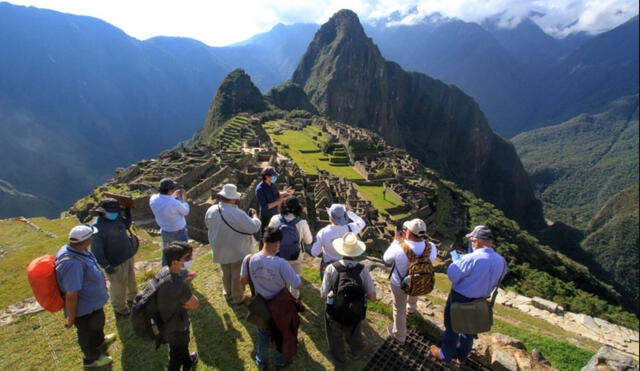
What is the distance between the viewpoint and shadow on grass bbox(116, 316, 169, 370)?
16.4ft

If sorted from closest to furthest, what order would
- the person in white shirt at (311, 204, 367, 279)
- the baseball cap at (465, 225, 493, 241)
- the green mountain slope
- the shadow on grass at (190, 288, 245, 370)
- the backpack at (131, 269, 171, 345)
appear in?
the backpack at (131, 269, 171, 345) < the baseball cap at (465, 225, 493, 241) < the shadow on grass at (190, 288, 245, 370) < the person in white shirt at (311, 204, 367, 279) < the green mountain slope

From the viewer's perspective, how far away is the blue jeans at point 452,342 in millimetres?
5064

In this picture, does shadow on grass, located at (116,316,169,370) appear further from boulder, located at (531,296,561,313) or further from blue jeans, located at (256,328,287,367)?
boulder, located at (531,296,561,313)

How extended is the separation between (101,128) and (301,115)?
110 metres

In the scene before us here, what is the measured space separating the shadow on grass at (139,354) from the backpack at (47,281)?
1445 millimetres

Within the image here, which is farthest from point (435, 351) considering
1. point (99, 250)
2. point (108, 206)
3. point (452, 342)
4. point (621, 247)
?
point (621, 247)

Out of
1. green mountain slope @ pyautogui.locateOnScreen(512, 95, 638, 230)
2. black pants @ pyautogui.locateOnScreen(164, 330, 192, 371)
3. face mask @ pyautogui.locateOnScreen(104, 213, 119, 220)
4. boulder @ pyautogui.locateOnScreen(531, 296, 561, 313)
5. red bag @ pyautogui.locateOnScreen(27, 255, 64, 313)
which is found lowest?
green mountain slope @ pyautogui.locateOnScreen(512, 95, 638, 230)

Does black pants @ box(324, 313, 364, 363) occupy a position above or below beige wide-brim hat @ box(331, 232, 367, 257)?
below

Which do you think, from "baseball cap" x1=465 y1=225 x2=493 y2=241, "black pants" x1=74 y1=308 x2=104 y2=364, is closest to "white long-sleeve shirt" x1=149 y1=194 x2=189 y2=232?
"black pants" x1=74 y1=308 x2=104 y2=364

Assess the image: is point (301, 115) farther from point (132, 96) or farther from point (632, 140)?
point (632, 140)

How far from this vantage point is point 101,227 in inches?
208

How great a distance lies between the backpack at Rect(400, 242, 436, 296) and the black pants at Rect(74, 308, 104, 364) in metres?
4.29

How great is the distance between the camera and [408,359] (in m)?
5.33

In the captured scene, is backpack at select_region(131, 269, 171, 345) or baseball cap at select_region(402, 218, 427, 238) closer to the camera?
backpack at select_region(131, 269, 171, 345)
